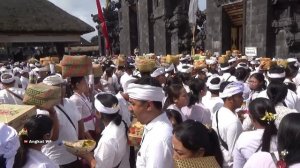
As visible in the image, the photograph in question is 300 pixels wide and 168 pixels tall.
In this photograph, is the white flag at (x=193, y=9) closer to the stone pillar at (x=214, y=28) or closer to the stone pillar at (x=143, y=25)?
the stone pillar at (x=214, y=28)

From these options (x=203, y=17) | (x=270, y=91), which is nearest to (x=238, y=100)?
(x=270, y=91)

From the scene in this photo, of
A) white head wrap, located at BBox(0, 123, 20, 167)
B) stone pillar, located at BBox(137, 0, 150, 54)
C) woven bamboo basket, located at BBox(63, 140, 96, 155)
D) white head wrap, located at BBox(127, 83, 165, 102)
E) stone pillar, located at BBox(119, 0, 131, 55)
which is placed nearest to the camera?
white head wrap, located at BBox(0, 123, 20, 167)

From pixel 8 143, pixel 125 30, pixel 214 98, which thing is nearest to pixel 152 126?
pixel 8 143

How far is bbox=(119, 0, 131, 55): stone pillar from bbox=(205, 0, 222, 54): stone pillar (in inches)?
382

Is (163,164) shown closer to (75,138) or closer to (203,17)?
(75,138)

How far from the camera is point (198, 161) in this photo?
1.97 metres

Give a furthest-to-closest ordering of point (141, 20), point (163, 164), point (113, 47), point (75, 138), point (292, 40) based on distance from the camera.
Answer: point (113, 47) → point (141, 20) → point (292, 40) → point (75, 138) → point (163, 164)

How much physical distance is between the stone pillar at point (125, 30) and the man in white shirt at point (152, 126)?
22.8 m

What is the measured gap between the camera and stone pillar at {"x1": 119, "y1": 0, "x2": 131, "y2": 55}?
25506mm

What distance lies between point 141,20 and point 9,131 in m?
21.5

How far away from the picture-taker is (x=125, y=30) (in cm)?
2602

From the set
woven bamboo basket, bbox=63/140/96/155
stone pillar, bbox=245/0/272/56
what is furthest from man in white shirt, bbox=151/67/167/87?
stone pillar, bbox=245/0/272/56

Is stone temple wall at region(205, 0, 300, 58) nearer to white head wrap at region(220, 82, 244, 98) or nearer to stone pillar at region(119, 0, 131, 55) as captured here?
white head wrap at region(220, 82, 244, 98)

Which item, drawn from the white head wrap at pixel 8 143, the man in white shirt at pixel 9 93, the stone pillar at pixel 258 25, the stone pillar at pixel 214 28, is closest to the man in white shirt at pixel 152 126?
the white head wrap at pixel 8 143
